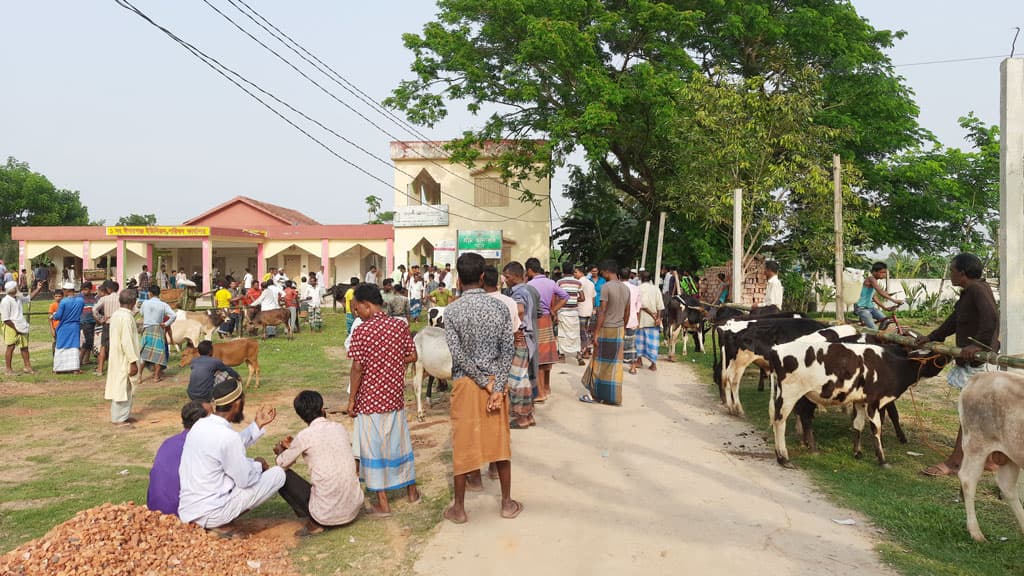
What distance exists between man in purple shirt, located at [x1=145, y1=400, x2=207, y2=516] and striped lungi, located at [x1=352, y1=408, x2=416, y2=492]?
1.17 metres

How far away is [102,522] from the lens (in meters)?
4.06

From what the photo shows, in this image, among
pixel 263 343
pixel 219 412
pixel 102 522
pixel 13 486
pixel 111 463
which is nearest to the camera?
pixel 102 522

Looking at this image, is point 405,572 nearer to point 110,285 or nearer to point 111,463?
point 111,463

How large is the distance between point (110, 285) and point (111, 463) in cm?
525

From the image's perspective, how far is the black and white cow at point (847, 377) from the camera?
6.42 metres

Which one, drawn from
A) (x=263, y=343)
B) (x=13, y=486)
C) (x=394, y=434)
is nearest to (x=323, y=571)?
(x=394, y=434)

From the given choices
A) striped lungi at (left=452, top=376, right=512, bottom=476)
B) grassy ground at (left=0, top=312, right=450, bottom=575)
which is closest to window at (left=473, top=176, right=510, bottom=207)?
grassy ground at (left=0, top=312, right=450, bottom=575)

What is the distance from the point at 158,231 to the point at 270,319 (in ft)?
47.3

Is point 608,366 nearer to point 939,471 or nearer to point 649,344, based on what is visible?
point 649,344

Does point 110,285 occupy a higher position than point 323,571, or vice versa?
point 110,285

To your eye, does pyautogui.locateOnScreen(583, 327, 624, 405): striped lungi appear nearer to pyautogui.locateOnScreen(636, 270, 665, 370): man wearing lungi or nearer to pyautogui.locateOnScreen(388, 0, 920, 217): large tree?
pyautogui.locateOnScreen(636, 270, 665, 370): man wearing lungi

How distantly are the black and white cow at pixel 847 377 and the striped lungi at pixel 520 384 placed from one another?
8.53 feet

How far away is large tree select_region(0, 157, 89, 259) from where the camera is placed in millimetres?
43112

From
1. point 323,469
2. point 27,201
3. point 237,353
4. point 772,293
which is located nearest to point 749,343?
point 772,293
